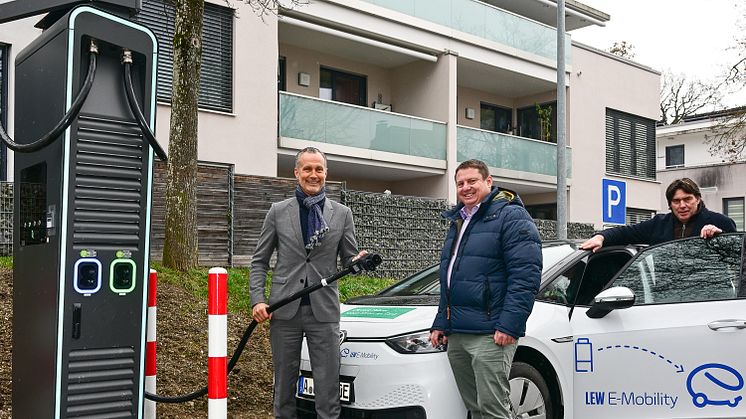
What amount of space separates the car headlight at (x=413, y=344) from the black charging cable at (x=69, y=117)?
7.31 ft

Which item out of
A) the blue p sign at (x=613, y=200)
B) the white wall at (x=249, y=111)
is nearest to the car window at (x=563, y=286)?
the blue p sign at (x=613, y=200)

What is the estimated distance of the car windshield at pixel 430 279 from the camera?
5.43 m

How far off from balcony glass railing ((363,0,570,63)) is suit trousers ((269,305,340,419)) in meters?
14.2

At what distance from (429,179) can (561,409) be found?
592 inches

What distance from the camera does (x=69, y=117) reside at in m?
3.43

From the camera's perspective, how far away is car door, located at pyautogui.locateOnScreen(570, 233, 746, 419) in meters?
4.48

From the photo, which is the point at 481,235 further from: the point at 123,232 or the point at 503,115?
the point at 503,115

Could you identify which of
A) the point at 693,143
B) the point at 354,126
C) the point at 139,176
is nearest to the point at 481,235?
the point at 139,176

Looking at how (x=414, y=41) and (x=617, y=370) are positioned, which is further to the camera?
(x=414, y=41)

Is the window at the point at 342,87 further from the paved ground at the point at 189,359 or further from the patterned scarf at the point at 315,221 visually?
the patterned scarf at the point at 315,221

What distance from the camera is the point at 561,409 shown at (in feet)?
16.1

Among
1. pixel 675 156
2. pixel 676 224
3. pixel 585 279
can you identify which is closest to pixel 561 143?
pixel 676 224

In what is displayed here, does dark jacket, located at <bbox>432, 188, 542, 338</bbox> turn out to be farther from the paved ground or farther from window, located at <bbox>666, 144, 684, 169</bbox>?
window, located at <bbox>666, 144, 684, 169</bbox>

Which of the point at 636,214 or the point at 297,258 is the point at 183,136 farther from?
the point at 636,214
